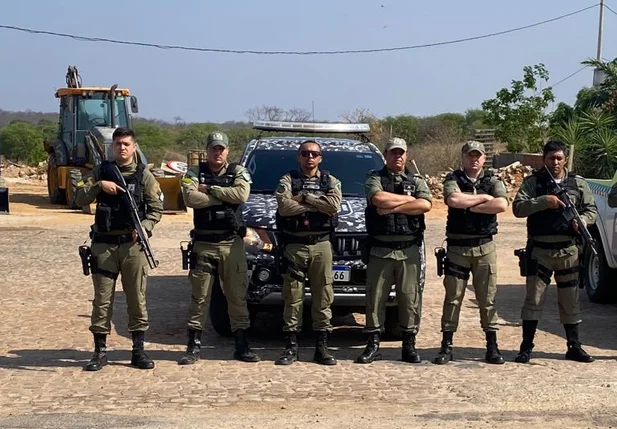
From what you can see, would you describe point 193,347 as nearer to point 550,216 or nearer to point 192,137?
point 550,216

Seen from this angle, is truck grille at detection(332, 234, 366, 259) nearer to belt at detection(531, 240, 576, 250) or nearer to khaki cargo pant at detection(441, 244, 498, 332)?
khaki cargo pant at detection(441, 244, 498, 332)

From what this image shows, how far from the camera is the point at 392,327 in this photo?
870cm

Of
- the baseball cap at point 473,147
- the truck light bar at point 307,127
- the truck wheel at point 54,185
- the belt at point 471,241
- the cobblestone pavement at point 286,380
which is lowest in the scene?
the cobblestone pavement at point 286,380

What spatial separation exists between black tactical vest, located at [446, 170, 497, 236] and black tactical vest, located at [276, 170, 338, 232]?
102cm

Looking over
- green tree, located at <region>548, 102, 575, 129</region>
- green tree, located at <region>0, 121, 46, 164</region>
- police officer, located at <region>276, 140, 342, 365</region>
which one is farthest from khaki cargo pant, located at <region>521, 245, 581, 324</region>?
green tree, located at <region>0, 121, 46, 164</region>

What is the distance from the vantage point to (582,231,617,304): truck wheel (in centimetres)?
1047

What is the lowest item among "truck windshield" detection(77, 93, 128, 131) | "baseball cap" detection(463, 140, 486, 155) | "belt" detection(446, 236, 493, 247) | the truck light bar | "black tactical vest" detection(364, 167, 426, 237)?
"belt" detection(446, 236, 493, 247)

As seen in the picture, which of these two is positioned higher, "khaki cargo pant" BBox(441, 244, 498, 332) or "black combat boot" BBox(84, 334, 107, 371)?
"khaki cargo pant" BBox(441, 244, 498, 332)

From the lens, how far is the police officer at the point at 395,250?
24.8 ft

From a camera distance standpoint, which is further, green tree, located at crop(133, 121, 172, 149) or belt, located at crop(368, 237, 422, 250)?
green tree, located at crop(133, 121, 172, 149)

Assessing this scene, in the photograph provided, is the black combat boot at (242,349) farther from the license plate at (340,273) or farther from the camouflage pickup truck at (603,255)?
the camouflage pickup truck at (603,255)

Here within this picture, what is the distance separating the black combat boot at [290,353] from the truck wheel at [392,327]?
130cm

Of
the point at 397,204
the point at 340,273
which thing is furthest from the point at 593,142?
the point at 397,204

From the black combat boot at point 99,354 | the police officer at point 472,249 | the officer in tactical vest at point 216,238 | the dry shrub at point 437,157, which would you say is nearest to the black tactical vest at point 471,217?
the police officer at point 472,249
